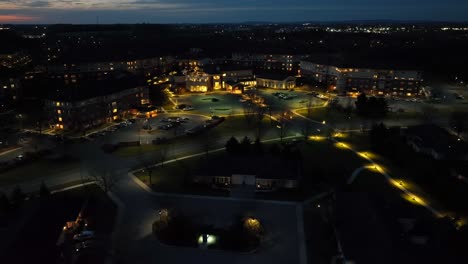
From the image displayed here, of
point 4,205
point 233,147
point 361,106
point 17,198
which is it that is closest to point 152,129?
point 233,147

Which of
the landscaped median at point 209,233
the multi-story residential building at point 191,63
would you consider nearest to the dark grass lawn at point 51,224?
the landscaped median at point 209,233

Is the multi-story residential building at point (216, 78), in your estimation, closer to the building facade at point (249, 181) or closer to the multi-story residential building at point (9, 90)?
the multi-story residential building at point (9, 90)

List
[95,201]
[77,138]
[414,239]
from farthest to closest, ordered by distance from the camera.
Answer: [77,138]
[95,201]
[414,239]

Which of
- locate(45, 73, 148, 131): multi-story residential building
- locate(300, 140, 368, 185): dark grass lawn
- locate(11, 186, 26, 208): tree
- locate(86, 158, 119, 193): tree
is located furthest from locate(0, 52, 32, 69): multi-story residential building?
locate(300, 140, 368, 185): dark grass lawn

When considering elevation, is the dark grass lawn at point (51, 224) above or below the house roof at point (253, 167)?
below

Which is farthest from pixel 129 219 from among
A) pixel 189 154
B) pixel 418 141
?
pixel 418 141

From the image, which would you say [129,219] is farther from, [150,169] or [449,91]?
[449,91]
